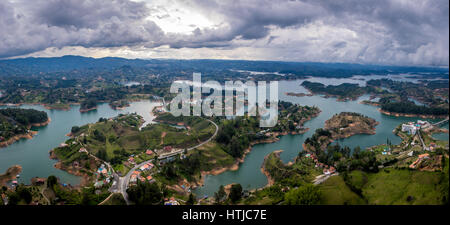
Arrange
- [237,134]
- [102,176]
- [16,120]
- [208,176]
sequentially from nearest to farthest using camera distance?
1. [102,176]
2. [208,176]
3. [237,134]
4. [16,120]

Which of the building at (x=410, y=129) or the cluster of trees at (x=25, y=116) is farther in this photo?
the cluster of trees at (x=25, y=116)

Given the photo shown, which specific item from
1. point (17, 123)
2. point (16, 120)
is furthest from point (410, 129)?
point (16, 120)

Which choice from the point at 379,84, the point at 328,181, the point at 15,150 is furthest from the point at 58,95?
the point at 379,84

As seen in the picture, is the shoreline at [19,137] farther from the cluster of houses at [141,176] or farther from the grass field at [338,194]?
the grass field at [338,194]

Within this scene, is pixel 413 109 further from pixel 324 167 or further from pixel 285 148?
pixel 324 167

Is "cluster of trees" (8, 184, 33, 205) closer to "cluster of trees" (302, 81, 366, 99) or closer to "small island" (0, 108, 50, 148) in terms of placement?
"small island" (0, 108, 50, 148)

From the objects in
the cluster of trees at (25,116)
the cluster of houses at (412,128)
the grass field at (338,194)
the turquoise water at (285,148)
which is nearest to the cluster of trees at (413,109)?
the turquoise water at (285,148)

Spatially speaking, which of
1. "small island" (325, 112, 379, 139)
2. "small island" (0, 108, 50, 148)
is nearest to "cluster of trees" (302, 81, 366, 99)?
"small island" (325, 112, 379, 139)
